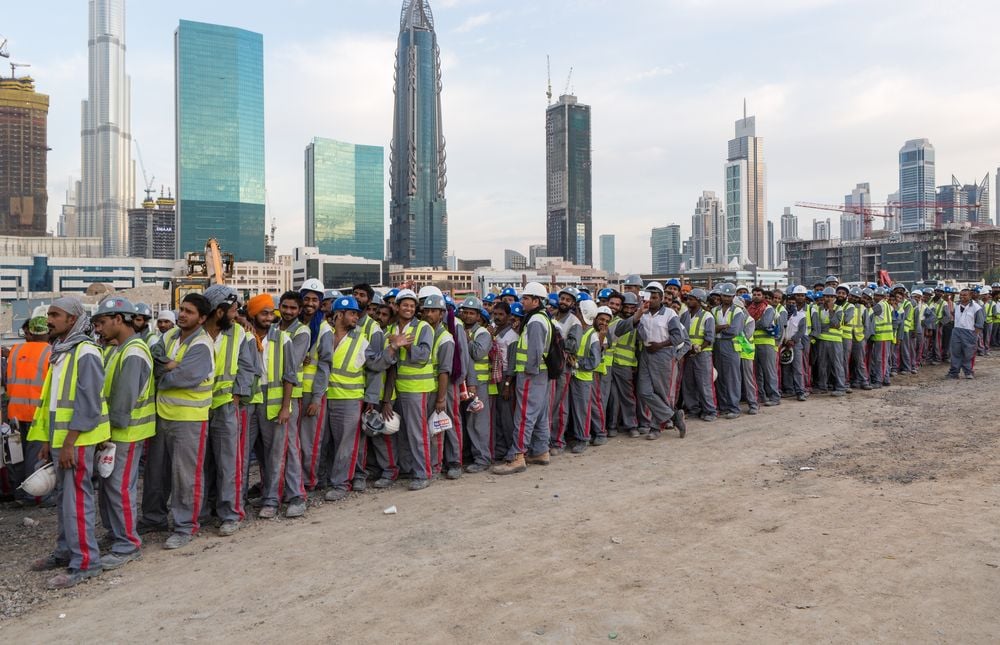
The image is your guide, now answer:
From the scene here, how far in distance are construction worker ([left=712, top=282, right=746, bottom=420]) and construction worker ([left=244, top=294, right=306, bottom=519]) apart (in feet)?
22.2

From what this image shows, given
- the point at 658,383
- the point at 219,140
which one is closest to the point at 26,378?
the point at 658,383

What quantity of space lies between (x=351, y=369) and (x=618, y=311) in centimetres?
431

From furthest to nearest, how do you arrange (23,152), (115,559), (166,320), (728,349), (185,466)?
(23,152), (728,349), (166,320), (185,466), (115,559)

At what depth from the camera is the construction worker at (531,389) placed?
25.1ft

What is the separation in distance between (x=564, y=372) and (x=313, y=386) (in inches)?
128

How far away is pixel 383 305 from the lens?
7.59 metres

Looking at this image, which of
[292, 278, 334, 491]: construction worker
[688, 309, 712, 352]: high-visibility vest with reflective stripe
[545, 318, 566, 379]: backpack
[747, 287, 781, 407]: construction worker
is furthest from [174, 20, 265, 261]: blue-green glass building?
[545, 318, 566, 379]: backpack

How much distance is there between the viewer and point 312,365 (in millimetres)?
6547

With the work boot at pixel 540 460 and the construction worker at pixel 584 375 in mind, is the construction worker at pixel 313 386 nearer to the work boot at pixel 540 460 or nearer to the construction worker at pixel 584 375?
the work boot at pixel 540 460

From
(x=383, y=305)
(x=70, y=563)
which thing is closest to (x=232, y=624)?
(x=70, y=563)

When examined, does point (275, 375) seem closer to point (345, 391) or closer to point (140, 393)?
point (345, 391)

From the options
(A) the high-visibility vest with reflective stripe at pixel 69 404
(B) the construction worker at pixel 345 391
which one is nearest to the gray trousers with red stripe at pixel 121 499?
(A) the high-visibility vest with reflective stripe at pixel 69 404

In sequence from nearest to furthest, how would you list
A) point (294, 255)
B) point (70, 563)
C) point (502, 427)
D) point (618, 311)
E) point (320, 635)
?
1. point (320, 635)
2. point (70, 563)
3. point (502, 427)
4. point (618, 311)
5. point (294, 255)

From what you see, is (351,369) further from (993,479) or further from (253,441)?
(993,479)
